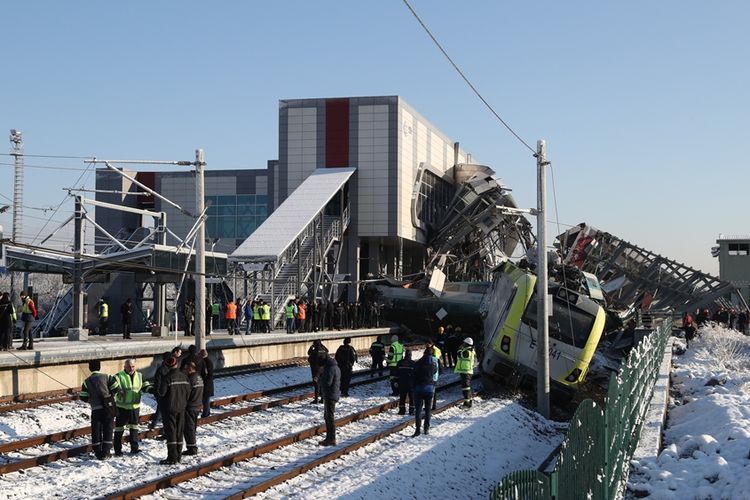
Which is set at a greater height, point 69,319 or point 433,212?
point 433,212

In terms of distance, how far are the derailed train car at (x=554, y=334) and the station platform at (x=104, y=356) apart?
9.41m

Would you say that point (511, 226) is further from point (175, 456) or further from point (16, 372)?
point (175, 456)

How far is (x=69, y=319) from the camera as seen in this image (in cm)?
3744

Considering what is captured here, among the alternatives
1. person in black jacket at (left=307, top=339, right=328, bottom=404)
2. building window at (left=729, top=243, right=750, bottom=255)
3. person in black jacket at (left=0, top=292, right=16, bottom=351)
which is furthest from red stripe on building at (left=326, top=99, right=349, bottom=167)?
building window at (left=729, top=243, right=750, bottom=255)

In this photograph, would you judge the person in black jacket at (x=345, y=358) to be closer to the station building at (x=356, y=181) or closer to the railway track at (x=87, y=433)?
the railway track at (x=87, y=433)

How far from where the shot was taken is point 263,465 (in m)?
13.4

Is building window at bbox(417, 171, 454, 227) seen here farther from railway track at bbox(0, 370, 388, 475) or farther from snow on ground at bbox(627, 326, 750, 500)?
railway track at bbox(0, 370, 388, 475)

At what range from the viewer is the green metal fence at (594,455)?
19.2 feet

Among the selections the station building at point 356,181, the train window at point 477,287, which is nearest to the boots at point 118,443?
the train window at point 477,287

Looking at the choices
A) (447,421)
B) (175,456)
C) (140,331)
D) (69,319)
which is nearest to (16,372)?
(175,456)

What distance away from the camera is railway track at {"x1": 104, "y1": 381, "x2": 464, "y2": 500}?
11.3m

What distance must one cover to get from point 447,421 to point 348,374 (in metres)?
3.87

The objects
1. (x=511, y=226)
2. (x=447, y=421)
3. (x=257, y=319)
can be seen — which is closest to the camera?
(x=447, y=421)

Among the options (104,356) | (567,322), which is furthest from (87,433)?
(567,322)
